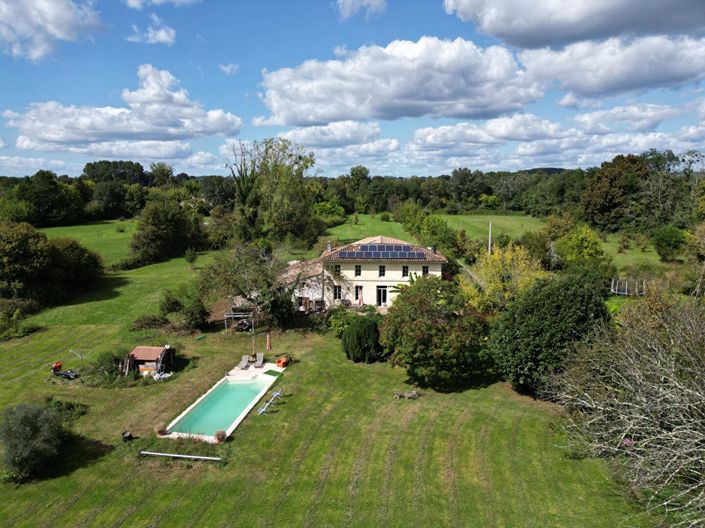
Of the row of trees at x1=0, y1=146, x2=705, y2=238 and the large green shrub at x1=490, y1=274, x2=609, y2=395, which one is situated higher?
the row of trees at x1=0, y1=146, x2=705, y2=238

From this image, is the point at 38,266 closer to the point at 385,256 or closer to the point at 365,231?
the point at 385,256

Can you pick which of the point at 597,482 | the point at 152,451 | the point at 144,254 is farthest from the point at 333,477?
the point at 144,254

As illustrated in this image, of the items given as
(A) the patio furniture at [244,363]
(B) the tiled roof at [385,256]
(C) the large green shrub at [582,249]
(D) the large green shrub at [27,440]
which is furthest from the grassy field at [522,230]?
(D) the large green shrub at [27,440]

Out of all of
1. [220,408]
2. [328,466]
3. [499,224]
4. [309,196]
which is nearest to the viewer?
[328,466]

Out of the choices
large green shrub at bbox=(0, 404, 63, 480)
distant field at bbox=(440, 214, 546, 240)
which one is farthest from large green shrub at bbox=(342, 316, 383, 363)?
distant field at bbox=(440, 214, 546, 240)

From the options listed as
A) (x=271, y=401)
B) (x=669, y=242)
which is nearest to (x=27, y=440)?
(x=271, y=401)

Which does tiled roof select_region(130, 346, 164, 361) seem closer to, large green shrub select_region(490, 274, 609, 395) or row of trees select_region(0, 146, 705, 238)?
large green shrub select_region(490, 274, 609, 395)

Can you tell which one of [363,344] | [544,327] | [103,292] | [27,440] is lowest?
[363,344]

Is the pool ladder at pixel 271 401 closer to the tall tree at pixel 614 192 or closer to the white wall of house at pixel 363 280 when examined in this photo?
the white wall of house at pixel 363 280
